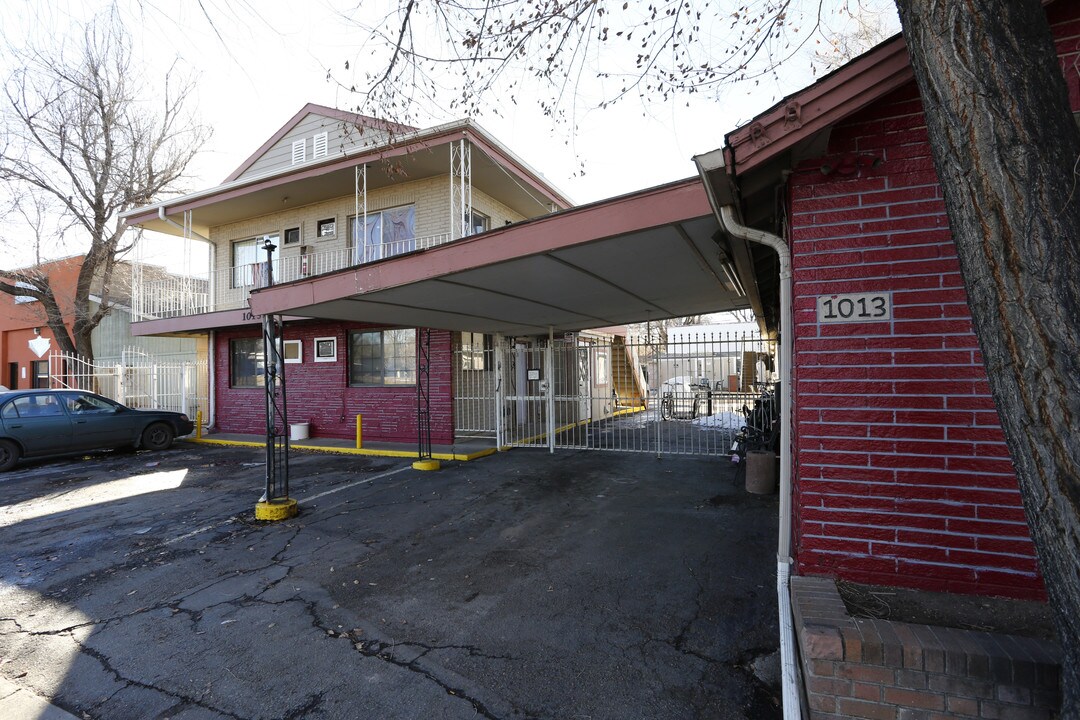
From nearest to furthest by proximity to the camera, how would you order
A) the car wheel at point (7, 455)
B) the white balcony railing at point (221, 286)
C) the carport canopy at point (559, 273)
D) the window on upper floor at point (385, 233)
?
the carport canopy at point (559, 273)
the car wheel at point (7, 455)
the window on upper floor at point (385, 233)
the white balcony railing at point (221, 286)

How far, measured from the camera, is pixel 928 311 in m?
2.49

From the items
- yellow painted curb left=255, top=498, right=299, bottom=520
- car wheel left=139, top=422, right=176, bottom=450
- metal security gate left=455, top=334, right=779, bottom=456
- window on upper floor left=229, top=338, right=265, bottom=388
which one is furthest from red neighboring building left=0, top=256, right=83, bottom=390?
yellow painted curb left=255, top=498, right=299, bottom=520

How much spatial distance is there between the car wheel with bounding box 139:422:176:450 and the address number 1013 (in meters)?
13.5

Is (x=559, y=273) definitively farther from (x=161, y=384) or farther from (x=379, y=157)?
(x=161, y=384)

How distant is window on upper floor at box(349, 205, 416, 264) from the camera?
1152 cm

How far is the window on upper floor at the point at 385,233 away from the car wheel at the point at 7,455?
718 centimetres

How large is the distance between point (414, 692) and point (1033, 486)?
285cm

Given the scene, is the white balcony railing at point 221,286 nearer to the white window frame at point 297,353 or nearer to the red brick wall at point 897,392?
the white window frame at point 297,353

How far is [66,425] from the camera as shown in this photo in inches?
387

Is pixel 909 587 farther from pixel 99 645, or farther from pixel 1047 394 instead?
pixel 99 645

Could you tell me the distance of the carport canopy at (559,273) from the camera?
3906mm

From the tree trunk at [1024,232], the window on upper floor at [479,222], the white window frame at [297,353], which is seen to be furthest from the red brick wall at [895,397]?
the white window frame at [297,353]

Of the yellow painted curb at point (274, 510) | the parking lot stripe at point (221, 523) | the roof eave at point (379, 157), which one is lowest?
the parking lot stripe at point (221, 523)

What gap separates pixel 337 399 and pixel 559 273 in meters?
8.70
